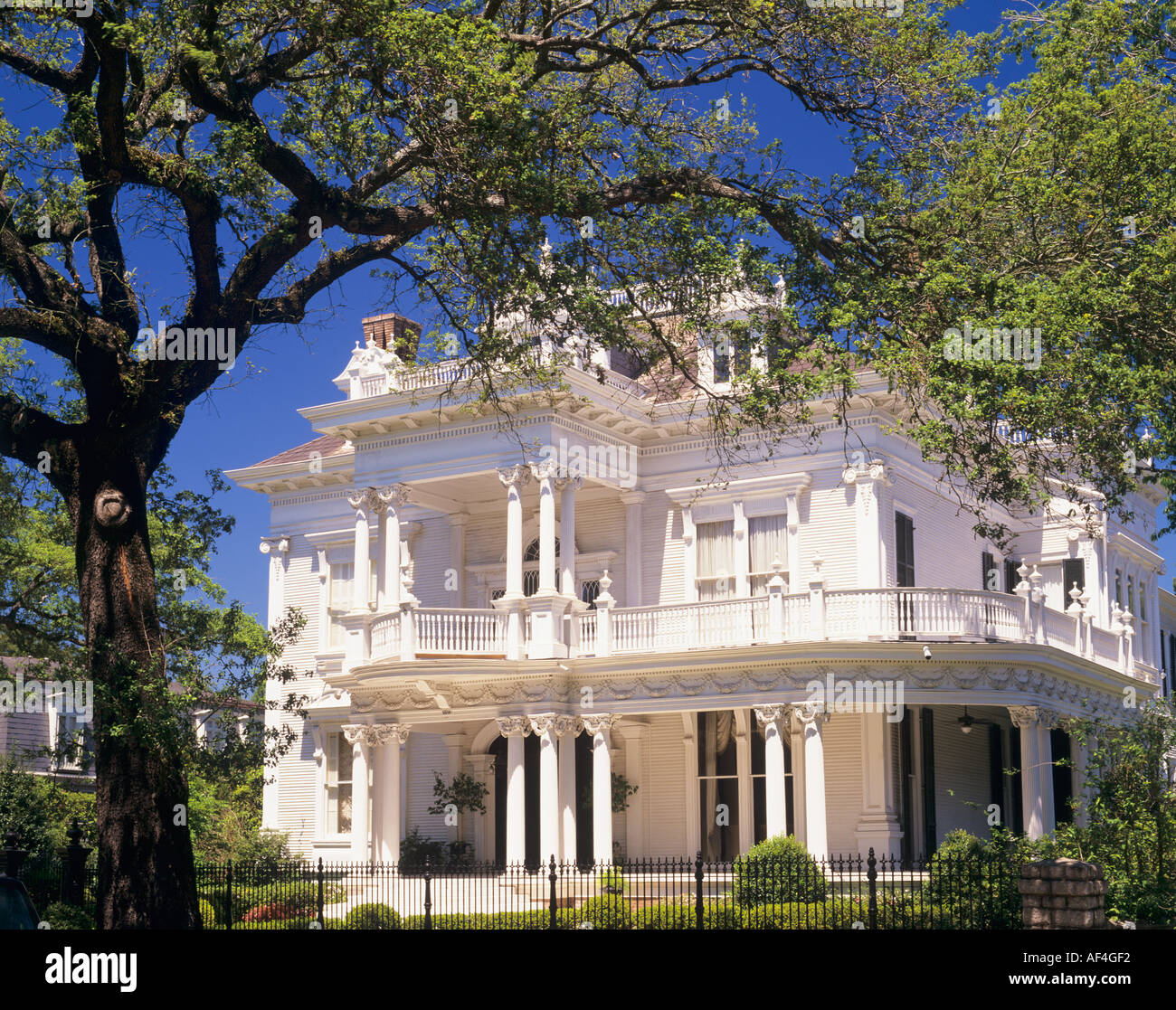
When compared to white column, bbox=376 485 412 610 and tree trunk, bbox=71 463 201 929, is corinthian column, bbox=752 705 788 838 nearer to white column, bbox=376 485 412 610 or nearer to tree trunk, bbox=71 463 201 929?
white column, bbox=376 485 412 610

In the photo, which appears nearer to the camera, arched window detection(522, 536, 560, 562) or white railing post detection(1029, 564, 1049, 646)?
white railing post detection(1029, 564, 1049, 646)

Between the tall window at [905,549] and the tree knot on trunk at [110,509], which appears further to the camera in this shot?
the tall window at [905,549]

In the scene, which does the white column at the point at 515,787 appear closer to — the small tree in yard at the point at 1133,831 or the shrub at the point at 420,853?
the shrub at the point at 420,853

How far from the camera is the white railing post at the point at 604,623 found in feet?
93.1

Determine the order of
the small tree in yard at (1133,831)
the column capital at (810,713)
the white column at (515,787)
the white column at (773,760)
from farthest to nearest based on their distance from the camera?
the white column at (515,787) < the white column at (773,760) < the column capital at (810,713) < the small tree in yard at (1133,831)

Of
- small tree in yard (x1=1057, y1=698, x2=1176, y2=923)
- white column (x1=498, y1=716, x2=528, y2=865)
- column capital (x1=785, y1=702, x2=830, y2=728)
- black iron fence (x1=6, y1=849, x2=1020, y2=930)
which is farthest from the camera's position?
white column (x1=498, y1=716, x2=528, y2=865)

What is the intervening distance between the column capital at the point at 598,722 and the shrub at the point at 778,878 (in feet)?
14.7

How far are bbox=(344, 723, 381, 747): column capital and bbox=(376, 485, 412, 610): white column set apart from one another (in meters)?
2.50

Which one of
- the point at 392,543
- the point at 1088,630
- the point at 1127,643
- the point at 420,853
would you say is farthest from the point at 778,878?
the point at 1127,643

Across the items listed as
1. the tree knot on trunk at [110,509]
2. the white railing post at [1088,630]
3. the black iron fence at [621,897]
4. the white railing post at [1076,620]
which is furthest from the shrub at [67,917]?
the white railing post at [1088,630]

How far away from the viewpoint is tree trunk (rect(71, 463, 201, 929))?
14.6 metres

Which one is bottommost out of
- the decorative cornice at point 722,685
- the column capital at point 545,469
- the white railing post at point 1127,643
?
the decorative cornice at point 722,685

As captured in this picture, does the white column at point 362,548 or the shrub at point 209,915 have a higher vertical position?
the white column at point 362,548

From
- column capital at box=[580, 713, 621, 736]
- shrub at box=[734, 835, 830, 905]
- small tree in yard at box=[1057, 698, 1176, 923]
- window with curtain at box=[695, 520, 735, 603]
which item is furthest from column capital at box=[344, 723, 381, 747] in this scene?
small tree in yard at box=[1057, 698, 1176, 923]
